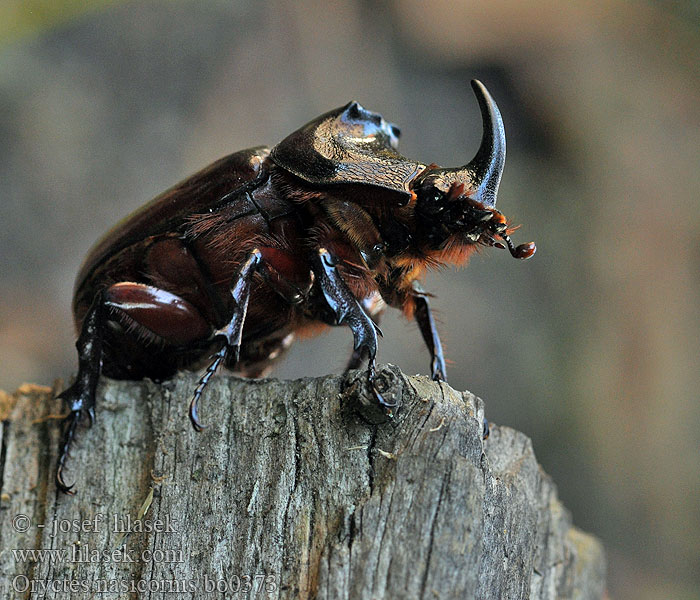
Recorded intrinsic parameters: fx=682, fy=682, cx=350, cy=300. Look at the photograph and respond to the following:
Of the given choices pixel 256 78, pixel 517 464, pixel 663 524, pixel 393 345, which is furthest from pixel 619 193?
pixel 517 464

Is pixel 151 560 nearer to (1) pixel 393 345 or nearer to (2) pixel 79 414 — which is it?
(2) pixel 79 414

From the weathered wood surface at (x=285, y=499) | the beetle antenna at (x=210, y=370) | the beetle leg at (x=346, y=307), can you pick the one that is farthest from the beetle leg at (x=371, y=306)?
the beetle antenna at (x=210, y=370)

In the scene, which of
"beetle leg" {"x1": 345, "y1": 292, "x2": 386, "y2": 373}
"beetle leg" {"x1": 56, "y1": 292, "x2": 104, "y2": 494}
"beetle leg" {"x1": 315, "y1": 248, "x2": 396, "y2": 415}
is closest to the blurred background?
"beetle leg" {"x1": 345, "y1": 292, "x2": 386, "y2": 373}

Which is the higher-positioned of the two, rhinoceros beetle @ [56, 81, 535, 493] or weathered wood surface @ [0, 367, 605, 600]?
rhinoceros beetle @ [56, 81, 535, 493]

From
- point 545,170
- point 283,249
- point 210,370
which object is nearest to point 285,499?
point 210,370

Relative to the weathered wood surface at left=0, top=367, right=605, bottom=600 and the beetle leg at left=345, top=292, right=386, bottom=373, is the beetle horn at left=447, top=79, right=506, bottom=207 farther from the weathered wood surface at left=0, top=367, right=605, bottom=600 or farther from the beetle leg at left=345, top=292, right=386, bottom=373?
the weathered wood surface at left=0, top=367, right=605, bottom=600

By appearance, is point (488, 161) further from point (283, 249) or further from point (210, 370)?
point (210, 370)
